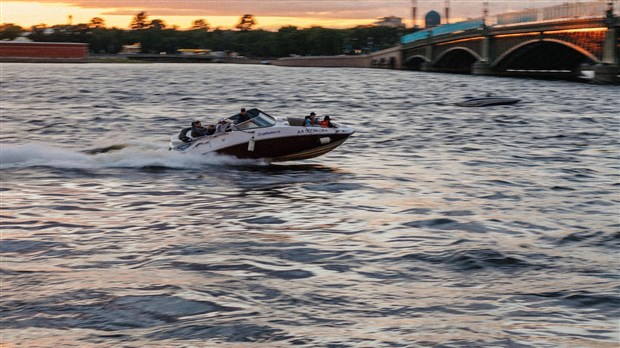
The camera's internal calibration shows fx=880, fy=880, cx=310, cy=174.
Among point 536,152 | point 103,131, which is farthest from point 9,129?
point 536,152

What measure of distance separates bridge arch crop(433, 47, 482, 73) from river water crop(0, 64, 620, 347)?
92761 mm

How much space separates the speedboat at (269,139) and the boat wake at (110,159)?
0.30 metres

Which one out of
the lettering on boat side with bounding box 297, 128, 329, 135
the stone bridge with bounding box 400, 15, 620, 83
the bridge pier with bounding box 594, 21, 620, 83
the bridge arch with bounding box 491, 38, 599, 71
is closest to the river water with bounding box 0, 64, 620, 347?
the lettering on boat side with bounding box 297, 128, 329, 135

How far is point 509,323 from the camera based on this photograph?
1113cm

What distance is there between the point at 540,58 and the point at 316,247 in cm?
9201

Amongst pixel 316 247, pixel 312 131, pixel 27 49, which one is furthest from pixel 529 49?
pixel 27 49

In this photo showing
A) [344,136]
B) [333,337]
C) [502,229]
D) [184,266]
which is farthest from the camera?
[344,136]

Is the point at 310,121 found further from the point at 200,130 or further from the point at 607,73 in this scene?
the point at 607,73

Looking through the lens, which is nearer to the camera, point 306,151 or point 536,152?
point 306,151

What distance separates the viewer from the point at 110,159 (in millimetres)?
28016

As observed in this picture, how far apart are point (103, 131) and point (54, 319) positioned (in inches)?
1204

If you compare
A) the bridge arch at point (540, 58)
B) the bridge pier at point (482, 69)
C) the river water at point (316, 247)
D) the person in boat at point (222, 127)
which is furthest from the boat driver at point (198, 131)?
the bridge pier at point (482, 69)

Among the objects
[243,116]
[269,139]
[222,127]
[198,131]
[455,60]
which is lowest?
[455,60]

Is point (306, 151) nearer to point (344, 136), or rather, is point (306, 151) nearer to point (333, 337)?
point (344, 136)
